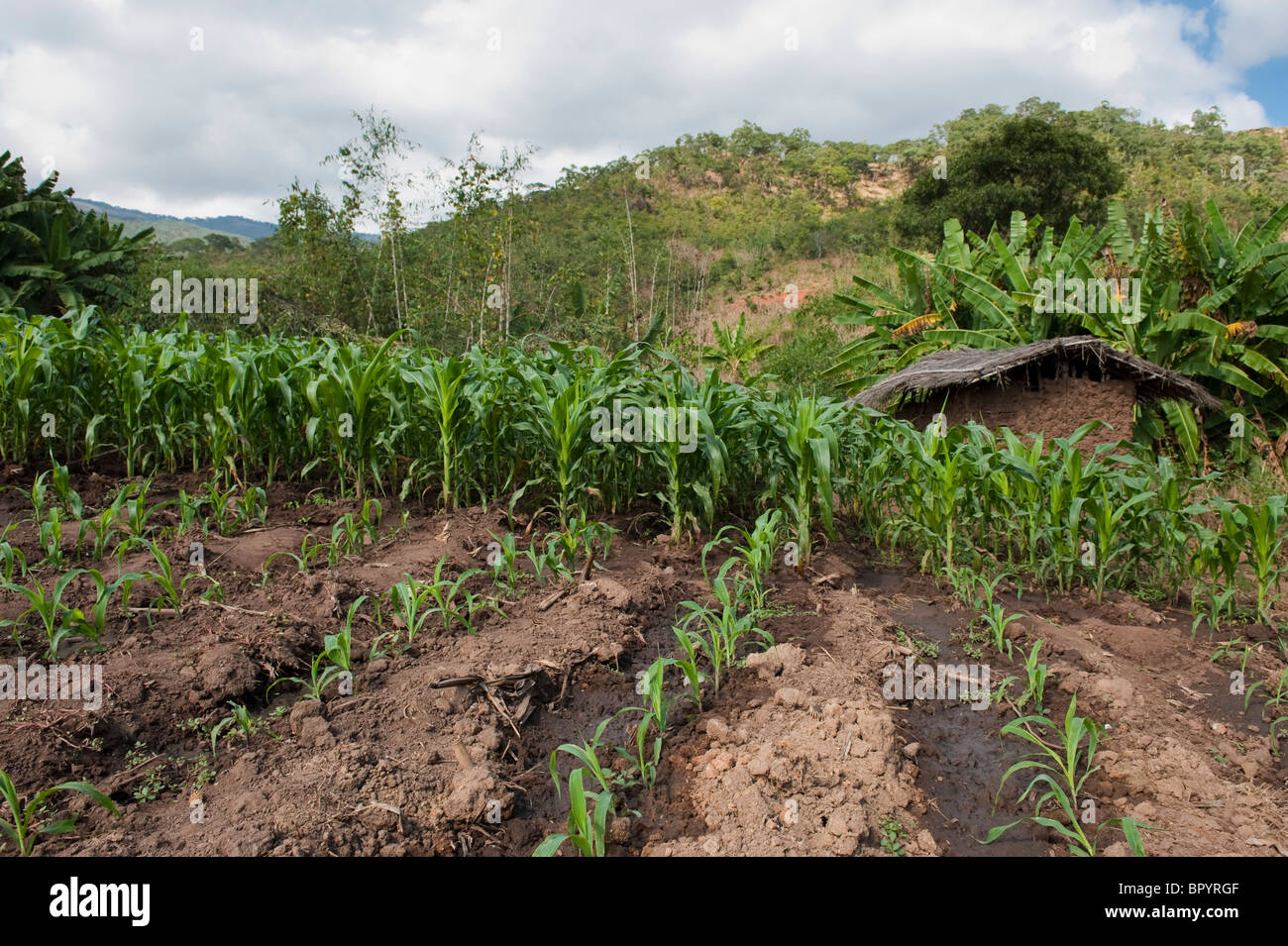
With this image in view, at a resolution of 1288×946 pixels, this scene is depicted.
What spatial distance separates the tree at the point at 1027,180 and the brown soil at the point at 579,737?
1686 cm

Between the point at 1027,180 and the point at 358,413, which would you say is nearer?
the point at 358,413

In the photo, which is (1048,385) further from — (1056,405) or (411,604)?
(411,604)

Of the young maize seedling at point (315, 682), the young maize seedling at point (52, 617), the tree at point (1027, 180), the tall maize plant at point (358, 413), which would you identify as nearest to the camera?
the young maize seedling at point (315, 682)

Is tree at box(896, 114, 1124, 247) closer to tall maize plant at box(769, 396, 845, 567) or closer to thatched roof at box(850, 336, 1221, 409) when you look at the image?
thatched roof at box(850, 336, 1221, 409)

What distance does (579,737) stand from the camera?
2.54 m

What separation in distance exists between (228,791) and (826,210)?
122 ft

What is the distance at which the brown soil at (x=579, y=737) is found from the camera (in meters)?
2.03

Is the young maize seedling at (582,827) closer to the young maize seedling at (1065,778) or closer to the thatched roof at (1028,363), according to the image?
the young maize seedling at (1065,778)

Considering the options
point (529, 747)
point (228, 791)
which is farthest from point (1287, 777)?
point (228, 791)

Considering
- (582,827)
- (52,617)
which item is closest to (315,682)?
(52,617)

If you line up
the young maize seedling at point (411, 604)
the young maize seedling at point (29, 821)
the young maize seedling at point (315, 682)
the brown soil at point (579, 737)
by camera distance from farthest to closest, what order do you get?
the young maize seedling at point (411, 604) → the young maize seedling at point (315, 682) → the brown soil at point (579, 737) → the young maize seedling at point (29, 821)

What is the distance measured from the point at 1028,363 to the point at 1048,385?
1.38 ft

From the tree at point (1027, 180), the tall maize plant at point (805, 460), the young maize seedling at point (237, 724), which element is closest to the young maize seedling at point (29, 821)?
the young maize seedling at point (237, 724)
